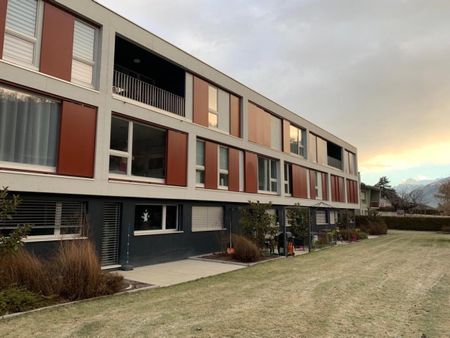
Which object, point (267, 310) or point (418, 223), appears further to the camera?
point (418, 223)

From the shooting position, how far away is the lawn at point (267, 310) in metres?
5.31

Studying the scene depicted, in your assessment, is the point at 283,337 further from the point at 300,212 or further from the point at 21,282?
the point at 300,212

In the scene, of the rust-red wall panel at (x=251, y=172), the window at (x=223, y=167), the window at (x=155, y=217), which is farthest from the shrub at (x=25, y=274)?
the rust-red wall panel at (x=251, y=172)

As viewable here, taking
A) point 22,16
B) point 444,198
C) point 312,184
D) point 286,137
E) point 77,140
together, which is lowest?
point 444,198

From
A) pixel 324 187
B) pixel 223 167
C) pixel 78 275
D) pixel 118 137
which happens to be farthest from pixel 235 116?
pixel 324 187

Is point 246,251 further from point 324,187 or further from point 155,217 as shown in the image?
point 324,187

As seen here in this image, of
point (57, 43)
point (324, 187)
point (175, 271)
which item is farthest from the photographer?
point (324, 187)

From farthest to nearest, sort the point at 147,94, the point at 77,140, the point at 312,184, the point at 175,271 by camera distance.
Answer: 1. the point at 312,184
2. the point at 147,94
3. the point at 175,271
4. the point at 77,140

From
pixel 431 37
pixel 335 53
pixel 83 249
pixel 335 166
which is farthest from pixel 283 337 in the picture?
pixel 335 166

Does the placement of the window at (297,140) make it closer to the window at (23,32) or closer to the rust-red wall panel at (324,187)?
the rust-red wall panel at (324,187)

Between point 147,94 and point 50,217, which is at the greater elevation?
point 147,94

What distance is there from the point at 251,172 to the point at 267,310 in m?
13.0

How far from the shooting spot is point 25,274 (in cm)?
716

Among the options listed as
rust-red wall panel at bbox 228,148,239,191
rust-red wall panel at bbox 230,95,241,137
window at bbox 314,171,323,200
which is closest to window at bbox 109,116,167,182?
rust-red wall panel at bbox 228,148,239,191
